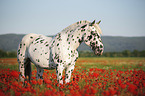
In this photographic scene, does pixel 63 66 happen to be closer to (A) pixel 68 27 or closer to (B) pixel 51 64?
(B) pixel 51 64

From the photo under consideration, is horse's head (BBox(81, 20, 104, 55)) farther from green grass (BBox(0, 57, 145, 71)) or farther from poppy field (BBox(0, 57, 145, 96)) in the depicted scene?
green grass (BBox(0, 57, 145, 71))

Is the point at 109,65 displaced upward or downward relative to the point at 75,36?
downward

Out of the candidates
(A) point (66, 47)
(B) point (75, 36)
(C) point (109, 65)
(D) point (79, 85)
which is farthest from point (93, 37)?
(C) point (109, 65)

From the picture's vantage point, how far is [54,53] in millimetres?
4312

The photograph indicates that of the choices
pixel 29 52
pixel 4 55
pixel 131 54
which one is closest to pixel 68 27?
pixel 29 52

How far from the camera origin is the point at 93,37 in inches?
161

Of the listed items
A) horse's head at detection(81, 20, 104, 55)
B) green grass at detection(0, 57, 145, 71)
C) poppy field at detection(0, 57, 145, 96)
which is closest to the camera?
poppy field at detection(0, 57, 145, 96)

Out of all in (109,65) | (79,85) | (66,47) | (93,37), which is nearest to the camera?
(93,37)

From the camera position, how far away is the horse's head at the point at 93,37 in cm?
409

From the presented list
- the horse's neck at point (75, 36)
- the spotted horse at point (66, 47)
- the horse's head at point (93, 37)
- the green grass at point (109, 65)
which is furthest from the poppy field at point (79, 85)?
the green grass at point (109, 65)

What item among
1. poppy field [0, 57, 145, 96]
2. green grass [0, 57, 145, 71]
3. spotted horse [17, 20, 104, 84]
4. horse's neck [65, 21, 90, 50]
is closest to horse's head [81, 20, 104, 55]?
spotted horse [17, 20, 104, 84]

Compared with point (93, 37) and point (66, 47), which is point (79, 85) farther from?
point (93, 37)

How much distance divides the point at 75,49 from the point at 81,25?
842 millimetres

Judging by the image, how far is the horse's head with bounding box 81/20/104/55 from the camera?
13.4 feet
